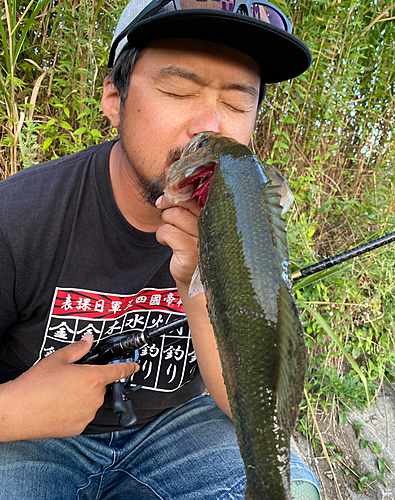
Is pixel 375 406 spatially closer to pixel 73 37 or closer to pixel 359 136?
pixel 359 136

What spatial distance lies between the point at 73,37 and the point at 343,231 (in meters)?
3.26

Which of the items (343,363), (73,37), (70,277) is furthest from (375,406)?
(73,37)

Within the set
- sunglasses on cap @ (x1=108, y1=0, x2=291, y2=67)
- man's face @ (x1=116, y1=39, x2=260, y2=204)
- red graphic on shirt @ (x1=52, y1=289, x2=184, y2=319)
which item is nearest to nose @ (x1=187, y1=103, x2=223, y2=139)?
man's face @ (x1=116, y1=39, x2=260, y2=204)

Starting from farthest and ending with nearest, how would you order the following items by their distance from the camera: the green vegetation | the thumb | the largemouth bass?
the green vegetation < the thumb < the largemouth bass

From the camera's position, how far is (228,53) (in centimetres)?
183

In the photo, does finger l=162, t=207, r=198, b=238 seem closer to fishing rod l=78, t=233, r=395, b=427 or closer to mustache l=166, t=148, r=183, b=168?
mustache l=166, t=148, r=183, b=168

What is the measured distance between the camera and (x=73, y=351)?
6.42 ft

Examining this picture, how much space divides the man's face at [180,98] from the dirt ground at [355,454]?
9.25 feet

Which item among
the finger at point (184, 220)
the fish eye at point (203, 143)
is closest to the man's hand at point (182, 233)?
the finger at point (184, 220)

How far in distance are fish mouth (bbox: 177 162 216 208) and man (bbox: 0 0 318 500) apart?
17 centimetres

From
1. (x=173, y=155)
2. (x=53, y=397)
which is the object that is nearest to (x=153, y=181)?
(x=173, y=155)

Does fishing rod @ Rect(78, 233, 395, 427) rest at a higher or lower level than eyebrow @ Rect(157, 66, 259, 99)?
lower

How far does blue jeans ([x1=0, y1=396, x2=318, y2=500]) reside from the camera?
6.07ft

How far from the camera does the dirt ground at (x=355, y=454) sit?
3.31 meters
